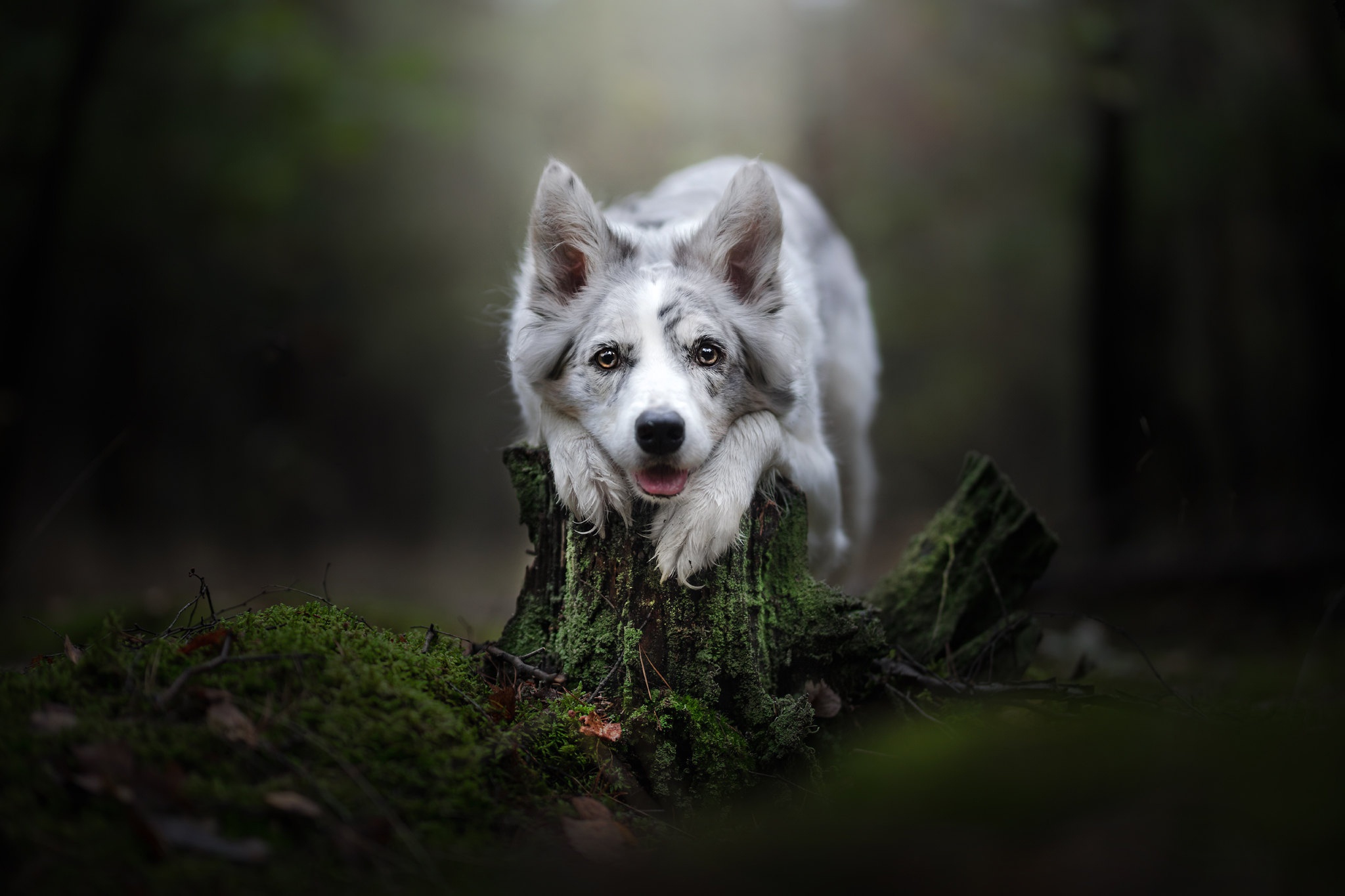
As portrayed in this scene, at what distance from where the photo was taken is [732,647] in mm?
3590

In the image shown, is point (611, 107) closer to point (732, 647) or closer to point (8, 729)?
point (732, 647)

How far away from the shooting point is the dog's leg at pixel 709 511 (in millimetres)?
3568

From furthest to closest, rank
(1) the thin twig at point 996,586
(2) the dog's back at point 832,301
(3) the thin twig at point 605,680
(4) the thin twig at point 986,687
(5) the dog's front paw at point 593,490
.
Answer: (2) the dog's back at point 832,301
(1) the thin twig at point 996,586
(4) the thin twig at point 986,687
(5) the dog's front paw at point 593,490
(3) the thin twig at point 605,680

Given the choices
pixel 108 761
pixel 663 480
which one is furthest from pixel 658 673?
pixel 108 761

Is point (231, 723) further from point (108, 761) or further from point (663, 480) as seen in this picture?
point (663, 480)

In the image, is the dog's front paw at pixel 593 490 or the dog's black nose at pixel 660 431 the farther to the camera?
the dog's front paw at pixel 593 490

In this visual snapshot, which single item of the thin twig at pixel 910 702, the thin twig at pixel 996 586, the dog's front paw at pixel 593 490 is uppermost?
the dog's front paw at pixel 593 490

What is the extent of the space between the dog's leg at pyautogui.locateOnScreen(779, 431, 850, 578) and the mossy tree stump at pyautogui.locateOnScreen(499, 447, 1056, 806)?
35 cm

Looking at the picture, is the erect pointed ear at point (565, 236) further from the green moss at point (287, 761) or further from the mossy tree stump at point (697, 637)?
the green moss at point (287, 761)

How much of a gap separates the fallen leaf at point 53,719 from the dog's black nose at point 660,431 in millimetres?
2083

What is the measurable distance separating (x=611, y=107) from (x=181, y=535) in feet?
33.9

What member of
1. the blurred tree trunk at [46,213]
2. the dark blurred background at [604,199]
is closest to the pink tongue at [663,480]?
the dark blurred background at [604,199]

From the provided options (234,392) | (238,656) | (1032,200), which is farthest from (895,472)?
(238,656)

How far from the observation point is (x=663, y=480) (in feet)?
11.9
